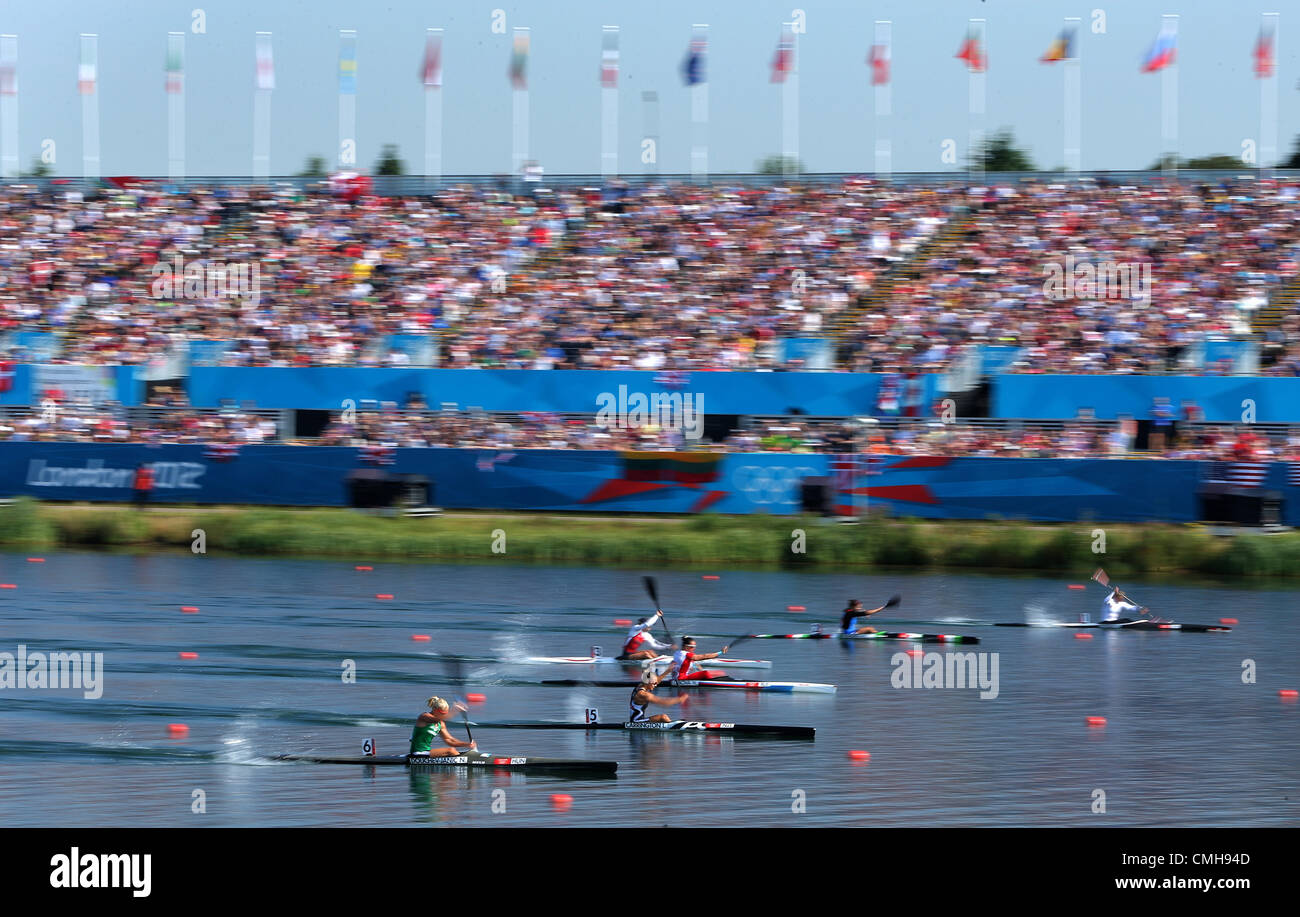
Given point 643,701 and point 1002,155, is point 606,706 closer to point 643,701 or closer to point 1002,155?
point 643,701

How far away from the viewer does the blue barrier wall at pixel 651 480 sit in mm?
39656

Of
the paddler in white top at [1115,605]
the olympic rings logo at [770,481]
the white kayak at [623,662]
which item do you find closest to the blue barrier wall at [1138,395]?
the olympic rings logo at [770,481]

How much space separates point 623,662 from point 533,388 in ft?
57.7

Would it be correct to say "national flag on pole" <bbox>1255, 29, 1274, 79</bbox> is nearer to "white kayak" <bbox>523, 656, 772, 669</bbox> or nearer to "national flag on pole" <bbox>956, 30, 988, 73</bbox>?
"national flag on pole" <bbox>956, 30, 988, 73</bbox>

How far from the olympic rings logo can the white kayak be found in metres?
12.2

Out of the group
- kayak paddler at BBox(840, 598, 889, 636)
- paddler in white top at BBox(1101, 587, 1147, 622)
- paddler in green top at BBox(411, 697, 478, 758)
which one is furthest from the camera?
paddler in white top at BBox(1101, 587, 1147, 622)

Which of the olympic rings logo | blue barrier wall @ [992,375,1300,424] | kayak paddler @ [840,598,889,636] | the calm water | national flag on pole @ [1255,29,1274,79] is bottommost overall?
the calm water

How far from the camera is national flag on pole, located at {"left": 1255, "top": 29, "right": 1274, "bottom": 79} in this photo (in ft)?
168

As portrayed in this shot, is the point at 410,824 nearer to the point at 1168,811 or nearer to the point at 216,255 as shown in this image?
the point at 1168,811

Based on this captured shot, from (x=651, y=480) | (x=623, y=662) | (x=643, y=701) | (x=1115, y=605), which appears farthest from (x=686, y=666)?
(x=651, y=480)

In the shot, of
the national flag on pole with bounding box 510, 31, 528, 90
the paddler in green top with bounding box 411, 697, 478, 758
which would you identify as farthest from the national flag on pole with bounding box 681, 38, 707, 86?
the paddler in green top with bounding box 411, 697, 478, 758

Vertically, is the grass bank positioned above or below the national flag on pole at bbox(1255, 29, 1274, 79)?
below
